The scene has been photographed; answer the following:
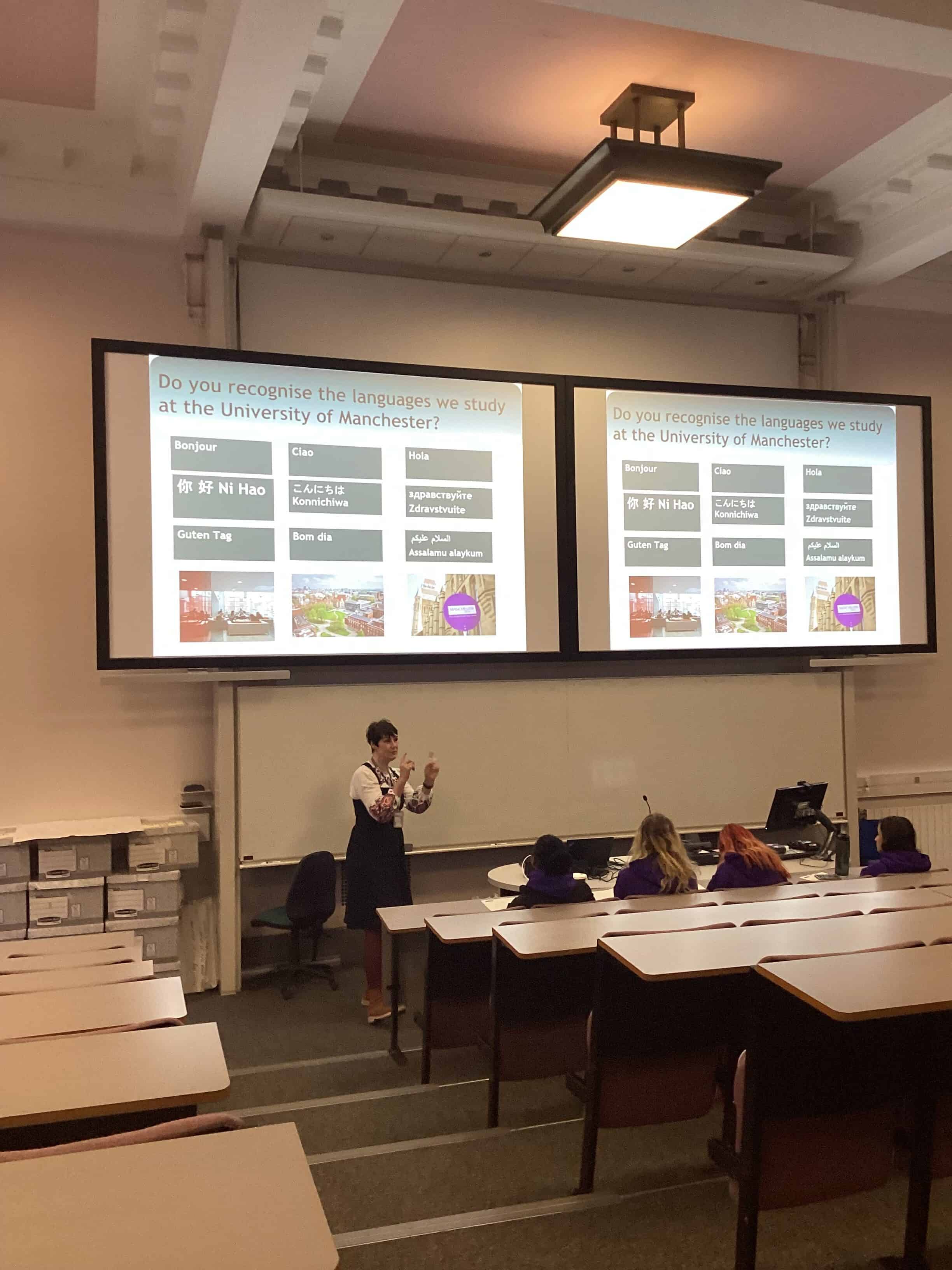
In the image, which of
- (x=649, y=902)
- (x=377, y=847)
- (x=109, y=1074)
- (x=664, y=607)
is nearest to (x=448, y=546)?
(x=664, y=607)

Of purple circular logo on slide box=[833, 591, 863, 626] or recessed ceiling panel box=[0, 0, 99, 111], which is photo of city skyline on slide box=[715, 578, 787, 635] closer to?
purple circular logo on slide box=[833, 591, 863, 626]

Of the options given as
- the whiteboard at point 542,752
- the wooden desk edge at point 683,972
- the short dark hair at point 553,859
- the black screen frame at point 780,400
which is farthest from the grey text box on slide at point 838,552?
the wooden desk edge at point 683,972

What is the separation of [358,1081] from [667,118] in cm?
459

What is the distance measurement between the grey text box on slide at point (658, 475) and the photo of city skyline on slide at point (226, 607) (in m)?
2.16

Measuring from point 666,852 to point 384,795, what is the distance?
1402mm

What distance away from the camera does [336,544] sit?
5.39 meters

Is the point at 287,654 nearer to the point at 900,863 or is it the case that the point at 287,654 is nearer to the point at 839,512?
the point at 900,863

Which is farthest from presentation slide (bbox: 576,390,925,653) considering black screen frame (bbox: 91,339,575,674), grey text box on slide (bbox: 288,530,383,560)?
grey text box on slide (bbox: 288,530,383,560)

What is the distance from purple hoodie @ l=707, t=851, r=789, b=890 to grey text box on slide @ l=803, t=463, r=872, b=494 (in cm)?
299

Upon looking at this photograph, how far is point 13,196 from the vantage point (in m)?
5.05

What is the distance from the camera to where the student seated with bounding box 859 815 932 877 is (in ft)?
13.4

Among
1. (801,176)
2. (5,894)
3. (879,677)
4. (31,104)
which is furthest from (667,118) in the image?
(5,894)

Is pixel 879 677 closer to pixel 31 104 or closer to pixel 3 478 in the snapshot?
pixel 3 478

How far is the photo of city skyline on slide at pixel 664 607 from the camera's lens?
589 cm
